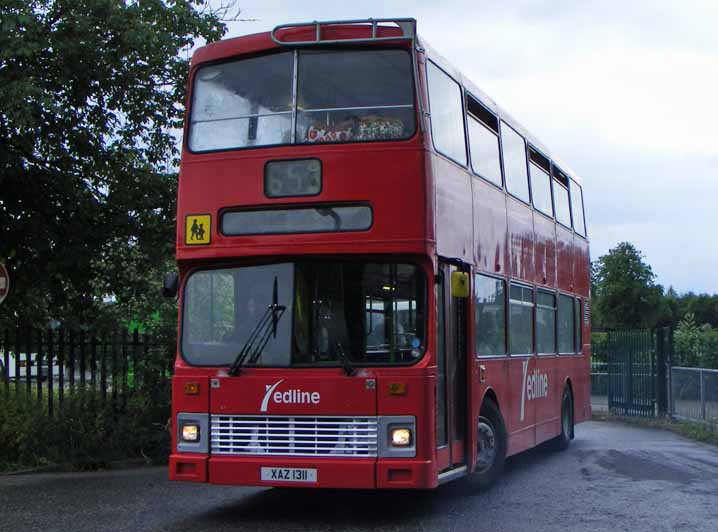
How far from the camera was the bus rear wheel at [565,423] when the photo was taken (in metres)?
17.7

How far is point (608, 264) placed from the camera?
37656mm

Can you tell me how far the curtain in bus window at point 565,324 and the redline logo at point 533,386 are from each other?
140cm

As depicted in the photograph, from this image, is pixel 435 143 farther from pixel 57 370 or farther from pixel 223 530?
pixel 57 370

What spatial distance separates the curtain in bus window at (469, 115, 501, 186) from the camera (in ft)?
40.9

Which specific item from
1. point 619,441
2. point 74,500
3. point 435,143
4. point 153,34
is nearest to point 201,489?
point 74,500

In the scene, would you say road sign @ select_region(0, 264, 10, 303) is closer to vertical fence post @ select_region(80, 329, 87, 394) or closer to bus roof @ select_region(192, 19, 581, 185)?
vertical fence post @ select_region(80, 329, 87, 394)

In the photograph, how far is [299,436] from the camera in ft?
32.3

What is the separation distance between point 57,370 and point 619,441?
10147 mm

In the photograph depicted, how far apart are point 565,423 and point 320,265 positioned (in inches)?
353

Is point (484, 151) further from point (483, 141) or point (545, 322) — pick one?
point (545, 322)

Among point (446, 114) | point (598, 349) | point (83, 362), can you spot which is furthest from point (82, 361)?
point (598, 349)

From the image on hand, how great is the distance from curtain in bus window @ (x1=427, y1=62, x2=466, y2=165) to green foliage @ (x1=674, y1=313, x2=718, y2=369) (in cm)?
1961

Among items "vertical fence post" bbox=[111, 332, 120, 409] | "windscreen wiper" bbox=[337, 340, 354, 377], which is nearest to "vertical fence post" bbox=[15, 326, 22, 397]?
"vertical fence post" bbox=[111, 332, 120, 409]

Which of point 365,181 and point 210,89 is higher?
point 210,89
